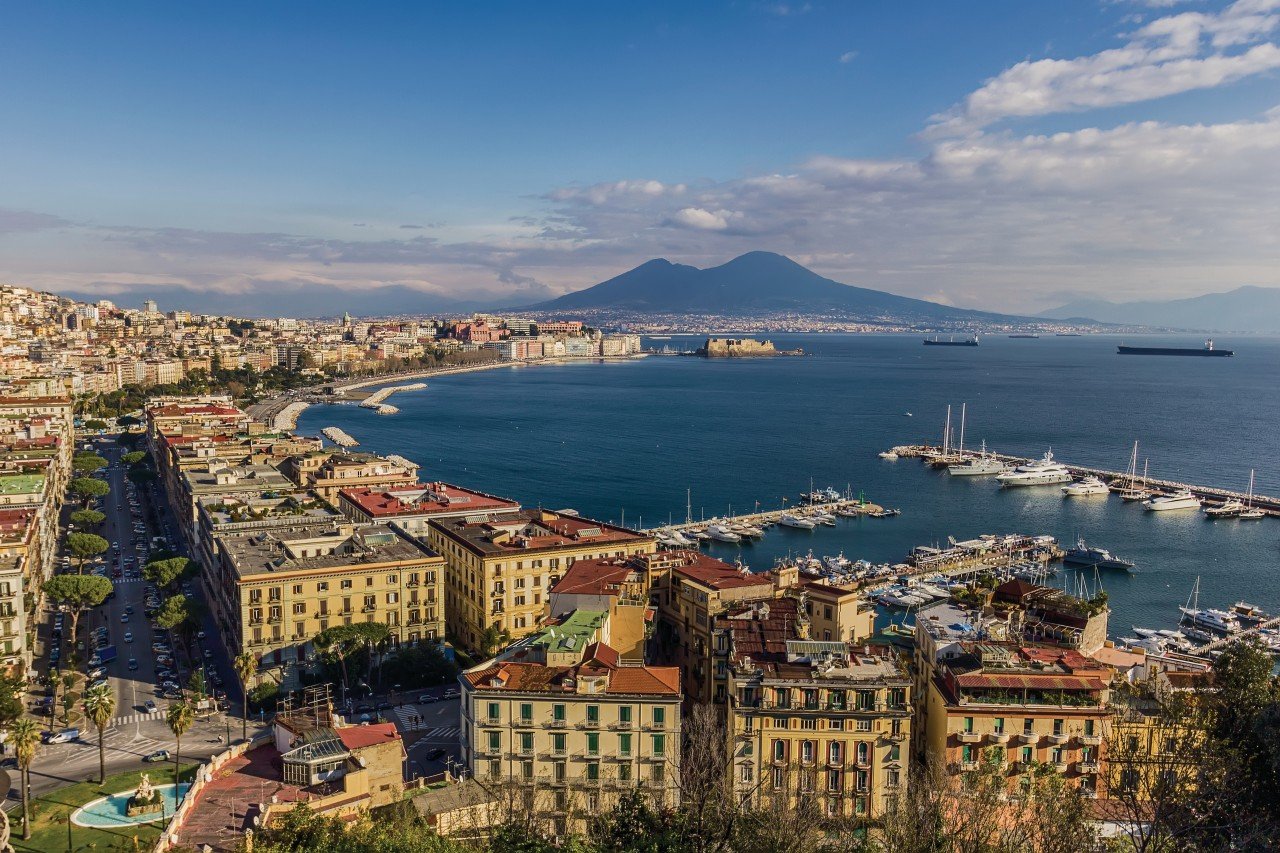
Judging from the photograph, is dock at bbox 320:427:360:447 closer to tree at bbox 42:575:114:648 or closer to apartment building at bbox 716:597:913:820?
tree at bbox 42:575:114:648

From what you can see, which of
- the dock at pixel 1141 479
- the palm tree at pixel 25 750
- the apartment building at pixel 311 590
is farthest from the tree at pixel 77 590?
the dock at pixel 1141 479

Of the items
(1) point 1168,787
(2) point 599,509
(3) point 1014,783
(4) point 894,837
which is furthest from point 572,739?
(2) point 599,509

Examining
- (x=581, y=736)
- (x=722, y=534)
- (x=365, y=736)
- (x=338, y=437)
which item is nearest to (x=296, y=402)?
(x=338, y=437)

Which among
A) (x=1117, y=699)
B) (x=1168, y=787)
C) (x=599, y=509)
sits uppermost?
(x=1168, y=787)

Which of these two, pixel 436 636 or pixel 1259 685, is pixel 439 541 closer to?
pixel 436 636

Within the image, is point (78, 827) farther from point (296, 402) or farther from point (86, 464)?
point (296, 402)

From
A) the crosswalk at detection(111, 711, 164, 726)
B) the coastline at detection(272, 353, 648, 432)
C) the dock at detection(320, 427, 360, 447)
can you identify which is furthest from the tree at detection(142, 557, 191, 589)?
the coastline at detection(272, 353, 648, 432)
